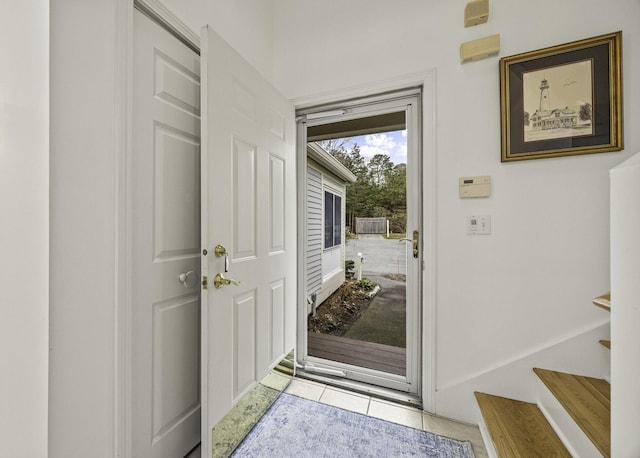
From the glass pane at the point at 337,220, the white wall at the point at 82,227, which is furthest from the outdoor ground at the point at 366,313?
the white wall at the point at 82,227

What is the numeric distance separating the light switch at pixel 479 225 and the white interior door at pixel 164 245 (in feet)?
5.01

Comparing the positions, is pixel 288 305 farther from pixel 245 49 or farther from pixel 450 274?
pixel 245 49

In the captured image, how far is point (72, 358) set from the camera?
89cm

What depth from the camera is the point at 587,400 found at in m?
1.18

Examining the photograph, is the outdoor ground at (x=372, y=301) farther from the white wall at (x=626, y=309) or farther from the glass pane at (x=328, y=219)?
the white wall at (x=626, y=309)

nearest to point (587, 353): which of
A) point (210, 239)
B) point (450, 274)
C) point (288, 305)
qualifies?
point (450, 274)

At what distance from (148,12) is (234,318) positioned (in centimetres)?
141

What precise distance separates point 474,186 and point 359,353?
1.55 metres

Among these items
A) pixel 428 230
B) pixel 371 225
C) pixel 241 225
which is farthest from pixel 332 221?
pixel 241 225

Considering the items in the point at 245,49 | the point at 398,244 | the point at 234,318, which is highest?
the point at 245,49

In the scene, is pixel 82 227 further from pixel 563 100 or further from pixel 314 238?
pixel 563 100

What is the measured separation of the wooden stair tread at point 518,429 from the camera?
116cm

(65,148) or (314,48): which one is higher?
(314,48)

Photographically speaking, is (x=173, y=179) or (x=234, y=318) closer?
(x=173, y=179)
